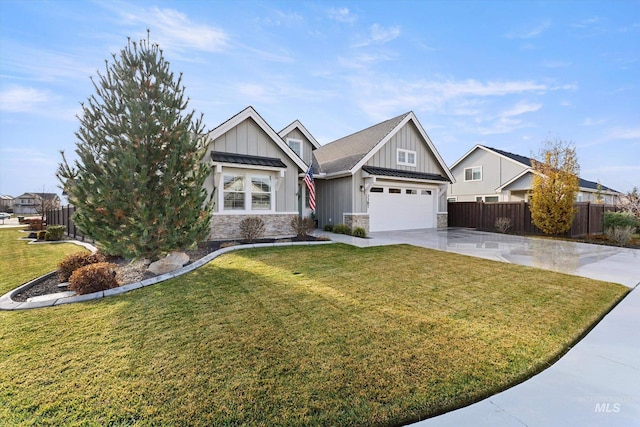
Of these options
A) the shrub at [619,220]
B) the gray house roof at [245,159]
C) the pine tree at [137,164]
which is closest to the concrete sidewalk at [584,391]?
the pine tree at [137,164]

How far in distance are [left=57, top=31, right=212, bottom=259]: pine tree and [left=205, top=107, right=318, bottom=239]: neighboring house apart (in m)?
3.75

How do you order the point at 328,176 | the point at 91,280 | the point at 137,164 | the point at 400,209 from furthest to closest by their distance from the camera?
the point at 400,209, the point at 328,176, the point at 137,164, the point at 91,280

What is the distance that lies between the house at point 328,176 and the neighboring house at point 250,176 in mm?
40

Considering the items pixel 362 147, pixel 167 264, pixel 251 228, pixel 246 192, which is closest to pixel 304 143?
pixel 362 147

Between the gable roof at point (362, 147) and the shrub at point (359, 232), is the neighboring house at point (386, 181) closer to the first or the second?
the gable roof at point (362, 147)

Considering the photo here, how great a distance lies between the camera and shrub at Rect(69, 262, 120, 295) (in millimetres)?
5509

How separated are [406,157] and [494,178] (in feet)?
43.5

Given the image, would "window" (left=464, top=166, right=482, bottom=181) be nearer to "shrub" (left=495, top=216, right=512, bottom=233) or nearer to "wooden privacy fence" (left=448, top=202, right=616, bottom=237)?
"wooden privacy fence" (left=448, top=202, right=616, bottom=237)

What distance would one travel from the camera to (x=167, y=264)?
730 cm

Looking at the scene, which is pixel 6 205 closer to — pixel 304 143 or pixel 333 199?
pixel 304 143

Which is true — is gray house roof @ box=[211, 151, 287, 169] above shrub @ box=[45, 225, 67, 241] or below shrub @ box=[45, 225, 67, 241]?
above

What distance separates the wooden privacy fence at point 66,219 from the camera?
48.8 ft

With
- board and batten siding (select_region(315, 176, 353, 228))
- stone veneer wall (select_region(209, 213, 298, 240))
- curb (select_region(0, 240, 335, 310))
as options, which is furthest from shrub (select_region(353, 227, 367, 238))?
curb (select_region(0, 240, 335, 310))

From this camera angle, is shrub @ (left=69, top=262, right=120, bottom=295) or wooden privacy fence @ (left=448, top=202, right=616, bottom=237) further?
wooden privacy fence @ (left=448, top=202, right=616, bottom=237)
